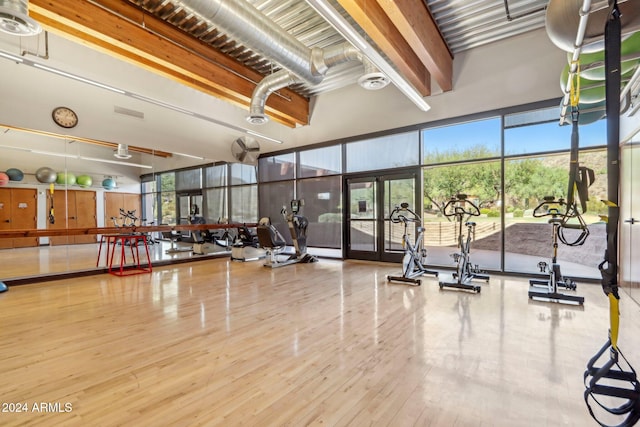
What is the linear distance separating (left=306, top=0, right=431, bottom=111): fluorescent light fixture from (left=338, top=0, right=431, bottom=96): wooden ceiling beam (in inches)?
9.4

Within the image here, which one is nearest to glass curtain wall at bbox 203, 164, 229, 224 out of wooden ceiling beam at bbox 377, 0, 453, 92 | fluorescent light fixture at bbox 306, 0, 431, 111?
fluorescent light fixture at bbox 306, 0, 431, 111

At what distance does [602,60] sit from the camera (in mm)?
2516

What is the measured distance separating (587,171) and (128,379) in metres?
3.42

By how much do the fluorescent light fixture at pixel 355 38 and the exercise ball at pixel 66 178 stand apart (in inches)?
242

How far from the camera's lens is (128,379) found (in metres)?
2.27

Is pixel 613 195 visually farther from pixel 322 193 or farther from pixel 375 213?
pixel 322 193

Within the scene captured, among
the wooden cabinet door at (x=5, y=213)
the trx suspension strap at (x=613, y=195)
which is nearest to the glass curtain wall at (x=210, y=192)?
the wooden cabinet door at (x=5, y=213)

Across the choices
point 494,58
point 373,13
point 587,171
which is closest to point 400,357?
point 587,171

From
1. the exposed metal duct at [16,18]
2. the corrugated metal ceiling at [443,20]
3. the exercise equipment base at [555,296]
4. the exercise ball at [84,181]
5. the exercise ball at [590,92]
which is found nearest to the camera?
the exposed metal duct at [16,18]

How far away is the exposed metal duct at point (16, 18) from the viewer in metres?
3.10

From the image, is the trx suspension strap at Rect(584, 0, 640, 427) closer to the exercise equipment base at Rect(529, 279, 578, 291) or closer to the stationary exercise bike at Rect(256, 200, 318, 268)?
the exercise equipment base at Rect(529, 279, 578, 291)

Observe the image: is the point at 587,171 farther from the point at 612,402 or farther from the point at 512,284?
the point at 512,284

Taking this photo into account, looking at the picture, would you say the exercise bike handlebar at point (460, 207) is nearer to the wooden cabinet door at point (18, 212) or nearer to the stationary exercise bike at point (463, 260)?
the stationary exercise bike at point (463, 260)

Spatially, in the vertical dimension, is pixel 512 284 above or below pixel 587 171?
below
